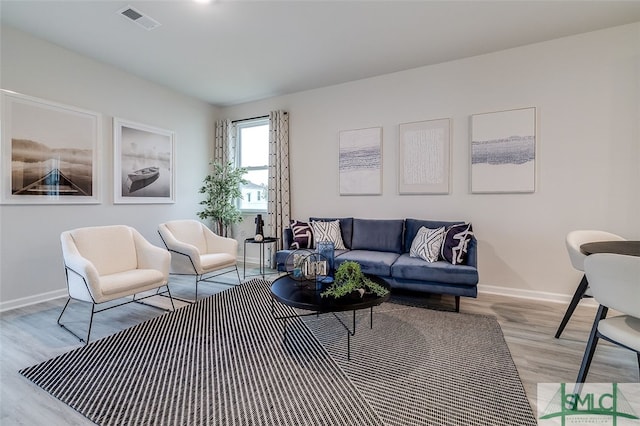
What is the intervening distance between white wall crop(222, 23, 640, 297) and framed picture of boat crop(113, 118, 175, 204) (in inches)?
113

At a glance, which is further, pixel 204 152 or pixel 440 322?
pixel 204 152

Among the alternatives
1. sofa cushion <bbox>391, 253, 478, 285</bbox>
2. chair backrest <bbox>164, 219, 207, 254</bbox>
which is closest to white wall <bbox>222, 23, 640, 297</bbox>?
sofa cushion <bbox>391, 253, 478, 285</bbox>

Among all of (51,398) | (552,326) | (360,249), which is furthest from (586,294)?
(51,398)

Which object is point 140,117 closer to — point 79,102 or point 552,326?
point 79,102

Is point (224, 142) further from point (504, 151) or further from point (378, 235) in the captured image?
point (504, 151)

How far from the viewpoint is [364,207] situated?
4.21m

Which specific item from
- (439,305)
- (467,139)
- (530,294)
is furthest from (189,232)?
(530,294)

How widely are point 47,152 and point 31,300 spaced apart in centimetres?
157

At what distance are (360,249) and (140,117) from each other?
138 inches

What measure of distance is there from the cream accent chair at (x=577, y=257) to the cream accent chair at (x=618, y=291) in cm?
71

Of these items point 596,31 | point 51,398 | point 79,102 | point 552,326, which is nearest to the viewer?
point 51,398

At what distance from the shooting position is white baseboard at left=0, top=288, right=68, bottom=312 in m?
2.94

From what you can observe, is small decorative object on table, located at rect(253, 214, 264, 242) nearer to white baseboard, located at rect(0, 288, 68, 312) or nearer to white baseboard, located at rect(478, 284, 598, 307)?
white baseboard, located at rect(0, 288, 68, 312)

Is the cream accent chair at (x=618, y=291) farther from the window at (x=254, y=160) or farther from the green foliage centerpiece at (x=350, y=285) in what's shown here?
the window at (x=254, y=160)
